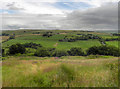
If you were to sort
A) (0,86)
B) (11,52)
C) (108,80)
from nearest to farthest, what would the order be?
(0,86) → (108,80) → (11,52)

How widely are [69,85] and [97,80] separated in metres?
1.27

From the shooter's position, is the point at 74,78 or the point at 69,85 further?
the point at 74,78

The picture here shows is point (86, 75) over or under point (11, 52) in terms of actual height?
over

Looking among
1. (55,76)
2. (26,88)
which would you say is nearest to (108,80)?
(55,76)

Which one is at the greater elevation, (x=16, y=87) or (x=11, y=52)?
(x=16, y=87)

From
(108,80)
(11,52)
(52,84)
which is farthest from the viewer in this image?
(11,52)

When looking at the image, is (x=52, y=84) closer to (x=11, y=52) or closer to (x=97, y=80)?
(x=97, y=80)

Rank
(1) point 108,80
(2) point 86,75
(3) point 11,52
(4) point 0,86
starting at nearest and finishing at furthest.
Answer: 1. (4) point 0,86
2. (1) point 108,80
3. (2) point 86,75
4. (3) point 11,52

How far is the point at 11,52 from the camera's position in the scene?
4412 cm

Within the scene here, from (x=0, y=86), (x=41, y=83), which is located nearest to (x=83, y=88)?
(x=41, y=83)

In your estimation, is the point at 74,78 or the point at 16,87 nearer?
the point at 16,87

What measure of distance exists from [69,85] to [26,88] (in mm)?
1587

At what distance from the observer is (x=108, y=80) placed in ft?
13.3

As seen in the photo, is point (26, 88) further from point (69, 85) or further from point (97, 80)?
point (97, 80)
